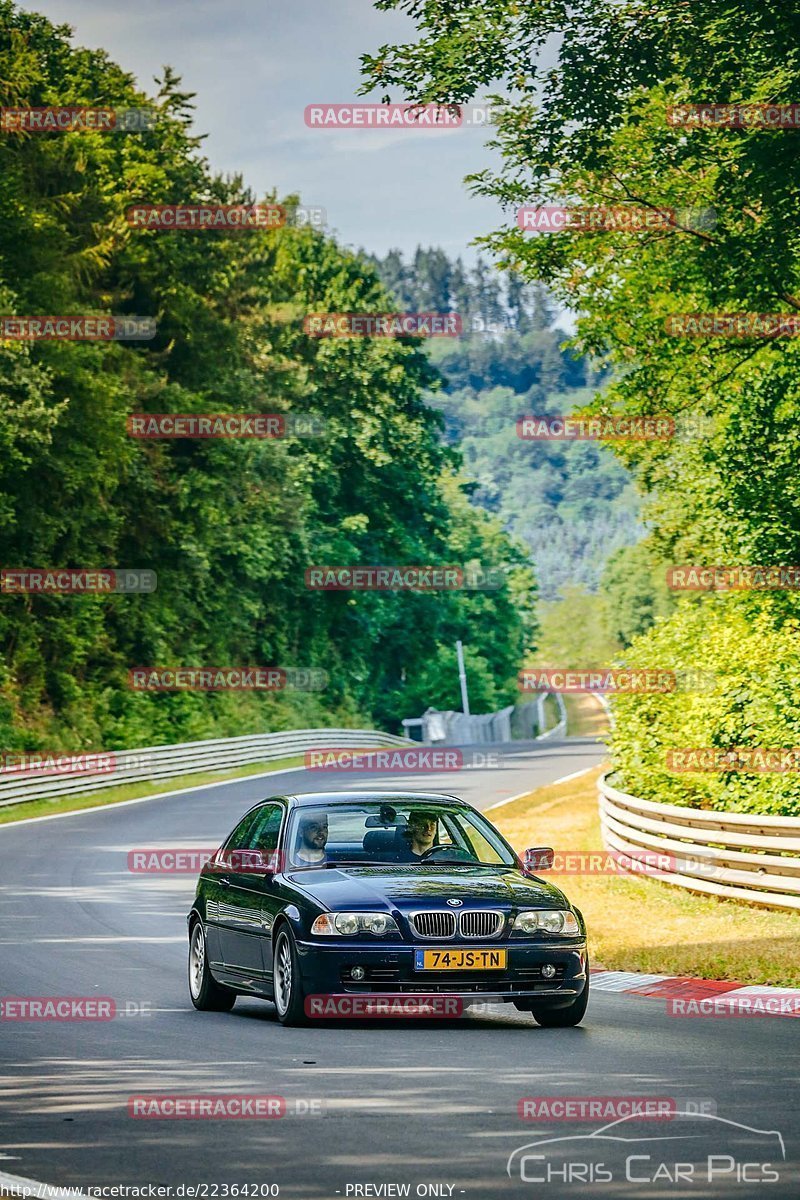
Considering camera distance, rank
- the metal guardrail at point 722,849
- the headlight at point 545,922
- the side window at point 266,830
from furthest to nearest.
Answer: the metal guardrail at point 722,849 < the side window at point 266,830 < the headlight at point 545,922

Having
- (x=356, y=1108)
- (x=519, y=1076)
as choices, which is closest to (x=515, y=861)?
(x=519, y=1076)

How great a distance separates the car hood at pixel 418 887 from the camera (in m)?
11.0

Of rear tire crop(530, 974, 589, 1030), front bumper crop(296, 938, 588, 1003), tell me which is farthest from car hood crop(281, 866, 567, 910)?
rear tire crop(530, 974, 589, 1030)

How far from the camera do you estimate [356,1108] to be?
8.12 m

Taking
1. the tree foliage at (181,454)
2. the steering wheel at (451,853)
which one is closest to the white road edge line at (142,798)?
the tree foliage at (181,454)

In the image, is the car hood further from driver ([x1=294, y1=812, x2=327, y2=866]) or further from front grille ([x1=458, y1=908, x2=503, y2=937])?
driver ([x1=294, y1=812, x2=327, y2=866])

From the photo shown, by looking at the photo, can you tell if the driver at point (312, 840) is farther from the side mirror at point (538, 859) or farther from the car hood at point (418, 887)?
the side mirror at point (538, 859)

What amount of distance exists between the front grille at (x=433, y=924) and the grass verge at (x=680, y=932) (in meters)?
3.80

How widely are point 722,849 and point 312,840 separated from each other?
8425 millimetres

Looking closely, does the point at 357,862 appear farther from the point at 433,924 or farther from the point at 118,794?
the point at 118,794

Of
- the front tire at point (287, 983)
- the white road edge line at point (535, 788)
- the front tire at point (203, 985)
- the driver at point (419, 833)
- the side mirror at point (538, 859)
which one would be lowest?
the white road edge line at point (535, 788)

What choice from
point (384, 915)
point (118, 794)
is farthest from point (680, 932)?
point (118, 794)

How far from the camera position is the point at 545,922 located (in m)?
11.1

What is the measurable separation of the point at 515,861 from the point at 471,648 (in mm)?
101217
